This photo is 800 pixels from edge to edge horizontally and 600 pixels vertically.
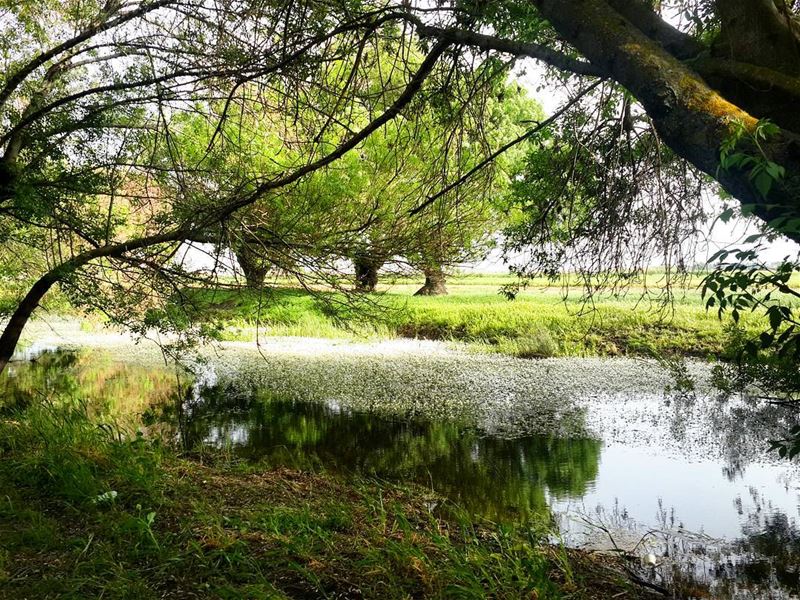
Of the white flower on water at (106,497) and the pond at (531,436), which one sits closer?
the white flower on water at (106,497)

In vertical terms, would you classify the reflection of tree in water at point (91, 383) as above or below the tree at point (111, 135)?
below

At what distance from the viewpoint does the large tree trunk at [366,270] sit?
17.3 ft

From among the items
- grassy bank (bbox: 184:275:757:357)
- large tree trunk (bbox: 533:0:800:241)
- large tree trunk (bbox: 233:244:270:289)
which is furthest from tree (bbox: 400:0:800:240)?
grassy bank (bbox: 184:275:757:357)

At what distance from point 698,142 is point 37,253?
761 centimetres

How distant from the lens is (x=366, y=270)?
5488 mm

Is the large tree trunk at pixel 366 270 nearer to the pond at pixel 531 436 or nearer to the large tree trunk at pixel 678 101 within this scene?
the pond at pixel 531 436

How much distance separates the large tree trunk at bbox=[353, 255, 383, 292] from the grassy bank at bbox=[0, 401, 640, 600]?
179cm

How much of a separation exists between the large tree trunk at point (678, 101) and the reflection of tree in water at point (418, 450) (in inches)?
121

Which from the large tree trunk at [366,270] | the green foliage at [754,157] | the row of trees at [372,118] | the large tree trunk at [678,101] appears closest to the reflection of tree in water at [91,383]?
the row of trees at [372,118]

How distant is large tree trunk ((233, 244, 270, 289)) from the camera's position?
4578 mm

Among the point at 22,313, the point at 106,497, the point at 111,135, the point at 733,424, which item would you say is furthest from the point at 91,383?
the point at 733,424

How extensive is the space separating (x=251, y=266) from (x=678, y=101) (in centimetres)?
382

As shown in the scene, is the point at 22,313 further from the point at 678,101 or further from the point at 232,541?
the point at 678,101

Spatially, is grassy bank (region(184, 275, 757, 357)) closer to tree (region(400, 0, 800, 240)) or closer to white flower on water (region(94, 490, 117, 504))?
white flower on water (region(94, 490, 117, 504))
